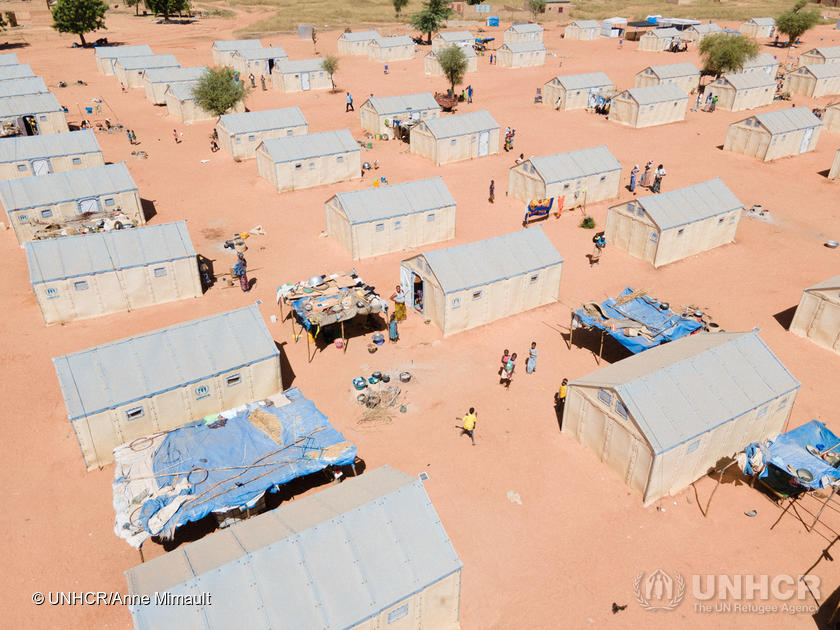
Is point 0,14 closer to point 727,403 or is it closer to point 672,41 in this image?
point 672,41

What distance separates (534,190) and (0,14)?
317ft

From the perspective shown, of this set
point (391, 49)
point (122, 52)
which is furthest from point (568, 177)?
point (122, 52)

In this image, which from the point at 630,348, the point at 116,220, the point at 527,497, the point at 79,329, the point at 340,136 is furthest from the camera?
the point at 340,136

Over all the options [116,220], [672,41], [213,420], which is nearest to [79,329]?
Result: [116,220]

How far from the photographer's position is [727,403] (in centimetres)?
1836

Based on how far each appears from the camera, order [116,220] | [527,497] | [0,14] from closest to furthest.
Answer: [527,497], [116,220], [0,14]

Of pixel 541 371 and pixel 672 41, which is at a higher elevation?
pixel 672 41

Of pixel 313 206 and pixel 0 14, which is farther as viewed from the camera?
pixel 0 14

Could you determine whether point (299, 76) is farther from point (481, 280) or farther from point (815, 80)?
point (815, 80)

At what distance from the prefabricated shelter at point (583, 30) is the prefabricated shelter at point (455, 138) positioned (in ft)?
183

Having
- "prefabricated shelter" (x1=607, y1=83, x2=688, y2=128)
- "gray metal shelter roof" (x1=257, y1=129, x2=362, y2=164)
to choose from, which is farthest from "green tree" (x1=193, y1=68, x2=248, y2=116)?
"prefabricated shelter" (x1=607, y1=83, x2=688, y2=128)

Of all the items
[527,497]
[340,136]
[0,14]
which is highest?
[0,14]

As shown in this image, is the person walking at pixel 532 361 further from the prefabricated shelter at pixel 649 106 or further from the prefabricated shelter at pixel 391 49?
the prefabricated shelter at pixel 391 49

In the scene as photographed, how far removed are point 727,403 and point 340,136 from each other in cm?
3219
